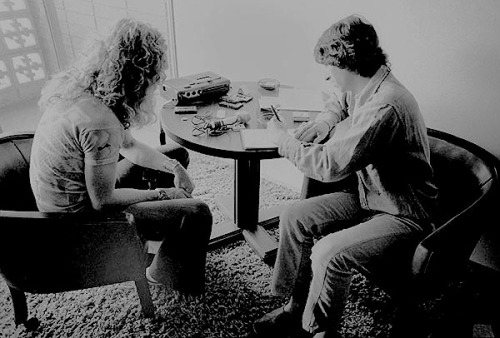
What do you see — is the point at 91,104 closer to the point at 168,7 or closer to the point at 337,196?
the point at 337,196

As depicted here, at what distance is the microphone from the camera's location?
162cm

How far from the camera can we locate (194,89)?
6.15 feet

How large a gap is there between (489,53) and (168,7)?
2063 millimetres

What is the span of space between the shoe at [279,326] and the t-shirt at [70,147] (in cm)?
85

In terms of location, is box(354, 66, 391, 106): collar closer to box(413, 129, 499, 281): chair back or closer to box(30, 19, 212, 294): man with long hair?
box(413, 129, 499, 281): chair back

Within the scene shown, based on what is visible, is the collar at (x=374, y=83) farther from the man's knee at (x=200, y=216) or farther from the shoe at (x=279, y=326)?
the shoe at (x=279, y=326)

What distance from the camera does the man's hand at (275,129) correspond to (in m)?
1.55

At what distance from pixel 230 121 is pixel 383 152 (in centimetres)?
65

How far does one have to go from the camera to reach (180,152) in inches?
74.8

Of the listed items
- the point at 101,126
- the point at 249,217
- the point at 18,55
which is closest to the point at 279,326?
the point at 249,217

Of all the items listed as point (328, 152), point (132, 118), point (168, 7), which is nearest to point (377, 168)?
point (328, 152)

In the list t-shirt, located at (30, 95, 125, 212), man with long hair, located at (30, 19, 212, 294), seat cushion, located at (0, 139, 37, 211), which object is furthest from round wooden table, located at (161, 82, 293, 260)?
seat cushion, located at (0, 139, 37, 211)

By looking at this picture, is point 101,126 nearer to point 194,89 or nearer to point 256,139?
point 256,139

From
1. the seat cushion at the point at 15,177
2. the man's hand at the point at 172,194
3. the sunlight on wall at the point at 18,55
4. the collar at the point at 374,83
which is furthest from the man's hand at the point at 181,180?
the sunlight on wall at the point at 18,55
